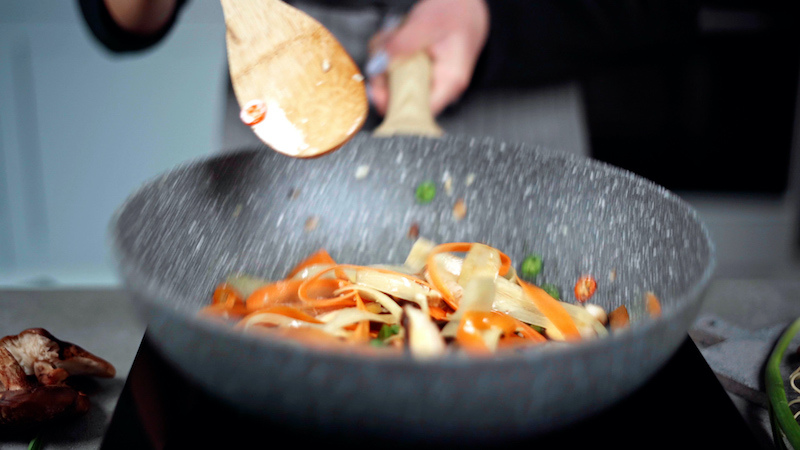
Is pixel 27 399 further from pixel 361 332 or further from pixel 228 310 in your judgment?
pixel 361 332

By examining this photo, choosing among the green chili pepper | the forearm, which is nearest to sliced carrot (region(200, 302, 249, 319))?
the green chili pepper

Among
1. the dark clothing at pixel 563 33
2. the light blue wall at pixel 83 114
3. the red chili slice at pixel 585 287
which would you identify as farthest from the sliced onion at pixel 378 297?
the light blue wall at pixel 83 114

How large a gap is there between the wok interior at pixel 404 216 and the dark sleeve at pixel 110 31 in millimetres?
506

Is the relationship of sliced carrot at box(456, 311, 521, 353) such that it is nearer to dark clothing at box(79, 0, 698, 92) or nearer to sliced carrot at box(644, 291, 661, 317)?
sliced carrot at box(644, 291, 661, 317)

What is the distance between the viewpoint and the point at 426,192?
792 millimetres

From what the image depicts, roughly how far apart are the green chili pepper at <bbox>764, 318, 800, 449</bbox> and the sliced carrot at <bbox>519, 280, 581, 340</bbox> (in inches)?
7.6

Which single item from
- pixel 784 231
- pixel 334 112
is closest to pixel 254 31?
pixel 334 112

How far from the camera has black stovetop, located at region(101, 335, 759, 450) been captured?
458 millimetres

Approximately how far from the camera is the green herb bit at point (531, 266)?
0.73 metres

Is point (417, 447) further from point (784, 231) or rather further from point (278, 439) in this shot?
point (784, 231)

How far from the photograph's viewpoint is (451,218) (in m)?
0.79

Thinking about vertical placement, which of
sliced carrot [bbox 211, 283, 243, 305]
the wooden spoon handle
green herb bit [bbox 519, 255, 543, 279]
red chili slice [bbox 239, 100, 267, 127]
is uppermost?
red chili slice [bbox 239, 100, 267, 127]

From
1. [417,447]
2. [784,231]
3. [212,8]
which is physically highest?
[417,447]

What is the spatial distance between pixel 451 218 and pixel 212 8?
1500mm
